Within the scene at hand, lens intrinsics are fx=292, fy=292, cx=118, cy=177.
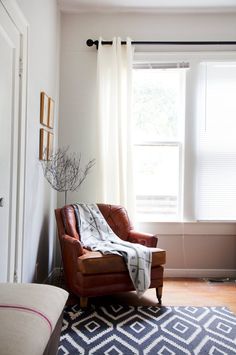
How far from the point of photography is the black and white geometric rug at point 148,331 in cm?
185

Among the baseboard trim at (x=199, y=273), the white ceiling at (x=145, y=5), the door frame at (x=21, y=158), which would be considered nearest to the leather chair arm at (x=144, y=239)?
the baseboard trim at (x=199, y=273)

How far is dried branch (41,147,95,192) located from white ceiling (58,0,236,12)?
1.58 metres

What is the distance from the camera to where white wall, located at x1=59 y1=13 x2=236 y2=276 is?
3363 mm

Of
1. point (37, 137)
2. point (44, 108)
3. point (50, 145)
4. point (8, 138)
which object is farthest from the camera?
point (50, 145)

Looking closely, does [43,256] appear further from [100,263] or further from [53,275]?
[100,263]

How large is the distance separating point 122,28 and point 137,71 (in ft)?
1.71

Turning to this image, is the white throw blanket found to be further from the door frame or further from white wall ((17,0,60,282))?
the door frame

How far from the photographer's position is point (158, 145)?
3.41 meters

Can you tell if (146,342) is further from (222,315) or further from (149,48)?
(149,48)

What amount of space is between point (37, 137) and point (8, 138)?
645 millimetres

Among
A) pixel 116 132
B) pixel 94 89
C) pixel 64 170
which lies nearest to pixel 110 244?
pixel 64 170

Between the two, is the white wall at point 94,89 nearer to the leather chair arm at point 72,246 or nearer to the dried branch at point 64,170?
the dried branch at point 64,170

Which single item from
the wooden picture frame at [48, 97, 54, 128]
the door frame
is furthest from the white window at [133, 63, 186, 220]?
the door frame

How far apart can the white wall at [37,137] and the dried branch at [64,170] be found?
11 centimetres
